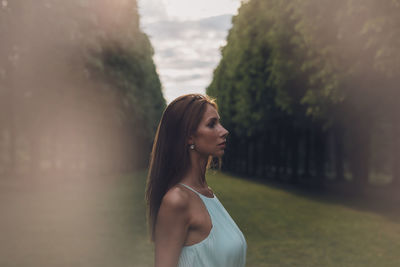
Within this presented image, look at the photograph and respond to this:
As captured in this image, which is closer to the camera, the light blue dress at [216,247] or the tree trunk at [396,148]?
the light blue dress at [216,247]

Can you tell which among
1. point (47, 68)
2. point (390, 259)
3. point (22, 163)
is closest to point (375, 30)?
point (390, 259)

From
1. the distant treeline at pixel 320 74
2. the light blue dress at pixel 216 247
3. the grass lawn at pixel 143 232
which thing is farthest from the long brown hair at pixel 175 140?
the distant treeline at pixel 320 74

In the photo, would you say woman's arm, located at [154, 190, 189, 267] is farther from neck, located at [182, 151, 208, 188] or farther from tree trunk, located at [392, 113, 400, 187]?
tree trunk, located at [392, 113, 400, 187]

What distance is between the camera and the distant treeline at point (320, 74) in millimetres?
18328


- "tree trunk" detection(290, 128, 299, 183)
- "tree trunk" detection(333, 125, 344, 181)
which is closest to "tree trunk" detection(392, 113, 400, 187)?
"tree trunk" detection(333, 125, 344, 181)

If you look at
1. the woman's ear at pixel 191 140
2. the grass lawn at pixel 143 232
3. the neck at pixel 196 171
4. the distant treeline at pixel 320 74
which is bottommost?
the grass lawn at pixel 143 232

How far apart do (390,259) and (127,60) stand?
23.9m

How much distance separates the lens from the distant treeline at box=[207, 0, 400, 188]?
1833 centimetres

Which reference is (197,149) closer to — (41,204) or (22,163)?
(41,204)

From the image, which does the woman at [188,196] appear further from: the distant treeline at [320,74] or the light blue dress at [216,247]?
the distant treeline at [320,74]

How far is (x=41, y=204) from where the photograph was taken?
62.7ft

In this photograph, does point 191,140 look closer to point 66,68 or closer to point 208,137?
point 208,137

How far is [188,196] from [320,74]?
1951cm

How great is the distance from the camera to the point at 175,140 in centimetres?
293
